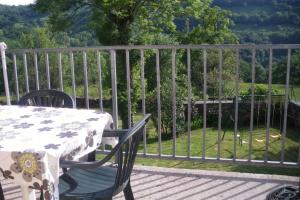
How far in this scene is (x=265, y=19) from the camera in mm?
23719

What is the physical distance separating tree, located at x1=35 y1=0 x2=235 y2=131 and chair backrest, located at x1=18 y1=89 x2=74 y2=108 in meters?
10.4

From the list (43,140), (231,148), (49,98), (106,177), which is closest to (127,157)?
(106,177)

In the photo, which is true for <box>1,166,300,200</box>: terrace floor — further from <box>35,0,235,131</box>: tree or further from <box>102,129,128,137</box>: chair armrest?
<box>35,0,235,131</box>: tree

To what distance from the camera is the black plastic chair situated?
1868mm

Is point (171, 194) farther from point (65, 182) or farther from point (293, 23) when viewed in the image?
point (293, 23)

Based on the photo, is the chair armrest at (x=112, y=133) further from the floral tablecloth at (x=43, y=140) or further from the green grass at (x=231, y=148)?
the green grass at (x=231, y=148)

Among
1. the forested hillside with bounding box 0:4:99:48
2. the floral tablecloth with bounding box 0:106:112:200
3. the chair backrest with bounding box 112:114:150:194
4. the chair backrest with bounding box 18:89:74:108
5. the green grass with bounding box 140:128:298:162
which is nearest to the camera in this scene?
the floral tablecloth with bounding box 0:106:112:200

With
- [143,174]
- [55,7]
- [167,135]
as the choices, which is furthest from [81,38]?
[143,174]

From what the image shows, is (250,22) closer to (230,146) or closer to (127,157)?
(230,146)

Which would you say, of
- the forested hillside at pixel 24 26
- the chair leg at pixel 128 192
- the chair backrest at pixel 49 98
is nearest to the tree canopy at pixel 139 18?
the forested hillside at pixel 24 26

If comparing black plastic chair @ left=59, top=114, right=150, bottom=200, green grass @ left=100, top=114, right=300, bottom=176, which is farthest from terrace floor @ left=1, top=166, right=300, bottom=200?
green grass @ left=100, top=114, right=300, bottom=176

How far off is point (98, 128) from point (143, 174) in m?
1.35

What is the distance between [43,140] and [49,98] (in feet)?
3.74

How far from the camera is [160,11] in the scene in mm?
17594
